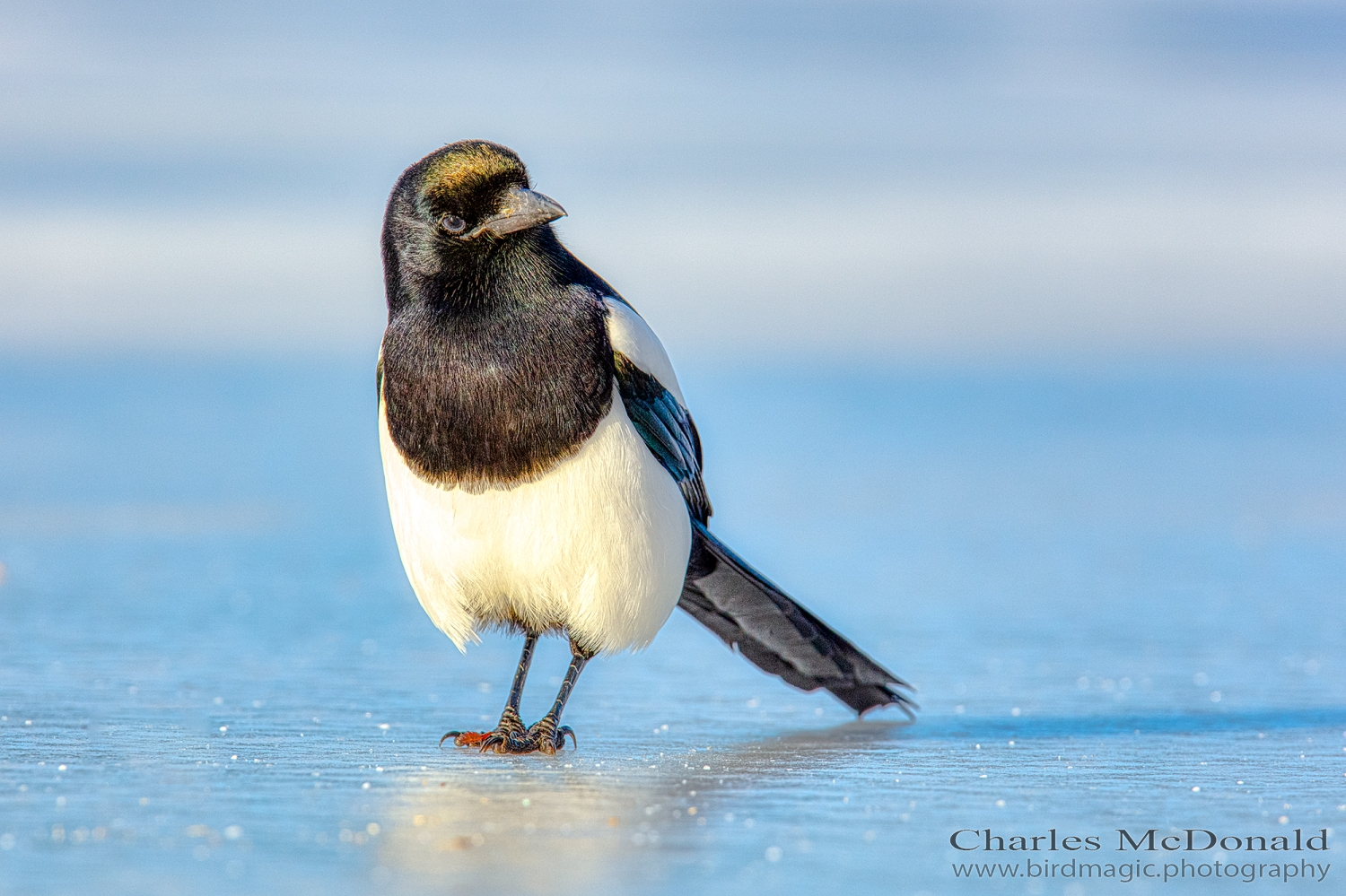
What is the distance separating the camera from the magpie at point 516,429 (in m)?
4.35

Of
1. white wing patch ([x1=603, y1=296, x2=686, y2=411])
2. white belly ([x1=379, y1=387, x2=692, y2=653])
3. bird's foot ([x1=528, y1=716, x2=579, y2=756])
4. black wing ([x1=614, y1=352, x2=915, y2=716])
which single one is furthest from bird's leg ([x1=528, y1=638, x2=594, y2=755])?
white wing patch ([x1=603, y1=296, x2=686, y2=411])

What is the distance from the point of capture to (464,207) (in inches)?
177

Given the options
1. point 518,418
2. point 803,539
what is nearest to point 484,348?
point 518,418

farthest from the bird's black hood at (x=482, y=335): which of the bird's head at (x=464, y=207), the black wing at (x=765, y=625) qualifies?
the black wing at (x=765, y=625)

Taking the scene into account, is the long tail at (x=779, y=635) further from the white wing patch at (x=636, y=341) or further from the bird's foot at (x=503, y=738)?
the bird's foot at (x=503, y=738)

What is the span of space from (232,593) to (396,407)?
3.59 meters

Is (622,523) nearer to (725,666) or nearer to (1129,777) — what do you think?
(1129,777)

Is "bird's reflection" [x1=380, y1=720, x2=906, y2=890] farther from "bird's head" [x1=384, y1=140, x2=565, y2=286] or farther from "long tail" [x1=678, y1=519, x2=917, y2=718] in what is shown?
"bird's head" [x1=384, y1=140, x2=565, y2=286]

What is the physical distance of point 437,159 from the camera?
454 cm

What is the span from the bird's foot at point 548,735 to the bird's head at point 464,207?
128 centimetres

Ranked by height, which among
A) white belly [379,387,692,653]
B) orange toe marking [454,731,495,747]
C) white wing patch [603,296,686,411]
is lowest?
Result: orange toe marking [454,731,495,747]

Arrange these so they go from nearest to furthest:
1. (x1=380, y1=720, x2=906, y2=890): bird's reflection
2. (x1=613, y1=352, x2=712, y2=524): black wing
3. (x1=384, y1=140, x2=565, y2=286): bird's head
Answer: (x1=380, y1=720, x2=906, y2=890): bird's reflection < (x1=384, y1=140, x2=565, y2=286): bird's head < (x1=613, y1=352, x2=712, y2=524): black wing

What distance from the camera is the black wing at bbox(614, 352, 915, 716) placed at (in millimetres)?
5027

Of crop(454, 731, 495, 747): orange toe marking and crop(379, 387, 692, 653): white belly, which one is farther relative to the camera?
crop(454, 731, 495, 747): orange toe marking
